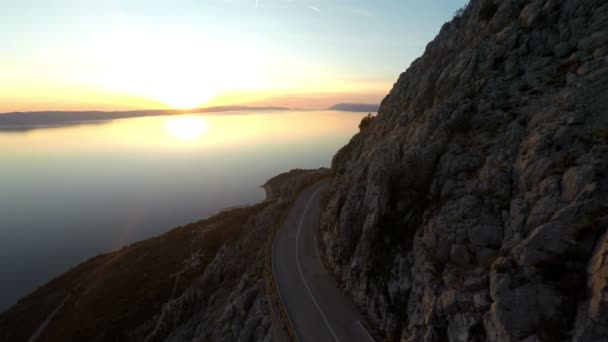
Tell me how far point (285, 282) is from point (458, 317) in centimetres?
1553

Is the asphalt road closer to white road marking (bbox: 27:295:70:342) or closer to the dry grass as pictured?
the dry grass

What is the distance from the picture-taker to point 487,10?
3053cm

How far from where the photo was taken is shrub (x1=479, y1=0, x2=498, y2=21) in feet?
99.8

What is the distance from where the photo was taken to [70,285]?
59.2 meters

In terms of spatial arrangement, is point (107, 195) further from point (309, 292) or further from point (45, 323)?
point (309, 292)

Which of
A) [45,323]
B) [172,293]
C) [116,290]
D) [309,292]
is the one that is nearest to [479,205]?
[309,292]

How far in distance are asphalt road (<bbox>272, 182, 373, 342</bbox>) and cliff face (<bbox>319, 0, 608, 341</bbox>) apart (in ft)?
4.20

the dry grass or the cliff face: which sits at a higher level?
the cliff face

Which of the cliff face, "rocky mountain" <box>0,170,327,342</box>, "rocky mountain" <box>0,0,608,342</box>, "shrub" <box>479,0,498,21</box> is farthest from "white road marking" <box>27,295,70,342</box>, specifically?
"shrub" <box>479,0,498,21</box>

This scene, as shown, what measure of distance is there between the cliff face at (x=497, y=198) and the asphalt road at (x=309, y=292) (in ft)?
4.20

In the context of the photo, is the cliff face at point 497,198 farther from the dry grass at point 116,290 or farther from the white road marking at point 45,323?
the white road marking at point 45,323

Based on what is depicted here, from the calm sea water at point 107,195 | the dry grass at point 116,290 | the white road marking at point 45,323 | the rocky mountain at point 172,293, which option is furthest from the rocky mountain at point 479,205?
the calm sea water at point 107,195

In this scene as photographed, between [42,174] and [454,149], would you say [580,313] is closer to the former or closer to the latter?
[454,149]

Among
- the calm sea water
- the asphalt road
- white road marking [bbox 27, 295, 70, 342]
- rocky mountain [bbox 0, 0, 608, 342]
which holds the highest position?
rocky mountain [bbox 0, 0, 608, 342]
